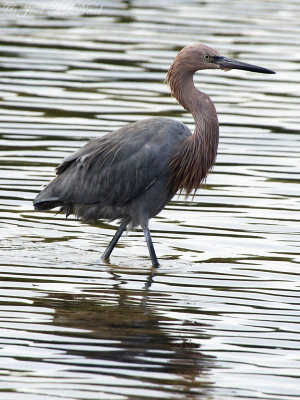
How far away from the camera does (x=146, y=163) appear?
30.6ft

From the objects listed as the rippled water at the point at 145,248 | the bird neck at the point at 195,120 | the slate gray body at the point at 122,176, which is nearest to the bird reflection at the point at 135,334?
the rippled water at the point at 145,248

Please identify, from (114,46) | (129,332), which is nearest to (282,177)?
(129,332)

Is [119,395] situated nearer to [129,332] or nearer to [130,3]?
[129,332]

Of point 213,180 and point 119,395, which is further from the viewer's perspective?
point 213,180

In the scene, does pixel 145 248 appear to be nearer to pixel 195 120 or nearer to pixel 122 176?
pixel 122 176

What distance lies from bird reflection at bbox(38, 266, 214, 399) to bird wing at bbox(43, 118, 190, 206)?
966 mm

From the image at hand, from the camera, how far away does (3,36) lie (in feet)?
61.1

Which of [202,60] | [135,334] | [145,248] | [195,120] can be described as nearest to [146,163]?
[195,120]

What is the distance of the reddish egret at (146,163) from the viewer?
30.7 feet

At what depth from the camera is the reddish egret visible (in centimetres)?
935

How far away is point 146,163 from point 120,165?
11.3 inches

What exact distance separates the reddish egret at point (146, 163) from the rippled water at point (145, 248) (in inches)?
15.6

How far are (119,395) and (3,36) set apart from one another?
13245 mm

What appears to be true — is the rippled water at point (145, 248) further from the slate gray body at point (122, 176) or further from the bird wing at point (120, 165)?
the bird wing at point (120, 165)
